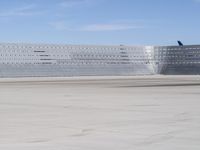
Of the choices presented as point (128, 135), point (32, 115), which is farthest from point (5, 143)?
point (32, 115)

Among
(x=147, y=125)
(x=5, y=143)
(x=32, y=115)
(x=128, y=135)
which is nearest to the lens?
(x=5, y=143)

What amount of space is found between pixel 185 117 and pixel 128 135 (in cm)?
479

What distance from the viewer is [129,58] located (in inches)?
5753

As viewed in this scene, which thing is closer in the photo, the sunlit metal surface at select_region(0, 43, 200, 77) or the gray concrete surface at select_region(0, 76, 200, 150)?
the gray concrete surface at select_region(0, 76, 200, 150)

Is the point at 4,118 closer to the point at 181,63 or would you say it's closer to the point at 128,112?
the point at 128,112

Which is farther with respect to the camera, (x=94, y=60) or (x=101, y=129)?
(x=94, y=60)

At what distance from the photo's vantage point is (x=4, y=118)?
17109 mm

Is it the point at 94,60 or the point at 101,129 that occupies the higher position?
the point at 101,129

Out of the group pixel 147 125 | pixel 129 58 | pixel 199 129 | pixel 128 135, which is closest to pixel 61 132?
pixel 128 135

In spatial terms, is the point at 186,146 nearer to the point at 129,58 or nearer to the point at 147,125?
the point at 147,125

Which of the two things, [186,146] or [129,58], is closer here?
[186,146]

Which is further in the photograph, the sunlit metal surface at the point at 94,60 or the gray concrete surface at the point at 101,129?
the sunlit metal surface at the point at 94,60

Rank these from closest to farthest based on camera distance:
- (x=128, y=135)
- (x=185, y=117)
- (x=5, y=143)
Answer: (x=5, y=143)
(x=128, y=135)
(x=185, y=117)

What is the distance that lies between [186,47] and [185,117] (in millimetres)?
135649
